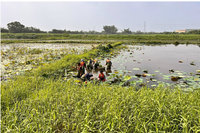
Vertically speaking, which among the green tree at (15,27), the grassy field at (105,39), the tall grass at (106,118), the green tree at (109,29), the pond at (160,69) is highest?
the green tree at (109,29)

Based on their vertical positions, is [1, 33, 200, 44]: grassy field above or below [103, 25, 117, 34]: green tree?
below

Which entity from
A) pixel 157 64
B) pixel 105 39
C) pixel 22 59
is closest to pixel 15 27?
pixel 105 39

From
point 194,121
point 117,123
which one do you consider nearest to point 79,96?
point 117,123

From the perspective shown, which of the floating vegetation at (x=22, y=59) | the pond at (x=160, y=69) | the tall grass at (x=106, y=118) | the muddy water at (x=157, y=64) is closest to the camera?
the tall grass at (x=106, y=118)

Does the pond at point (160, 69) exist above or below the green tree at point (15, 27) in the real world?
below

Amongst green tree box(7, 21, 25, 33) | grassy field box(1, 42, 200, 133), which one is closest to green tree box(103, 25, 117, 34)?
Result: green tree box(7, 21, 25, 33)

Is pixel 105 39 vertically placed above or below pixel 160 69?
above

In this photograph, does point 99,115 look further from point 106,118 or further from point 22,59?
point 22,59

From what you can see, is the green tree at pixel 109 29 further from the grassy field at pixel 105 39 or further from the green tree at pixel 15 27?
the grassy field at pixel 105 39

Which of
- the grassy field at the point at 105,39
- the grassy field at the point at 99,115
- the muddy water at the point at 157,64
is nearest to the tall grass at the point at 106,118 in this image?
the grassy field at the point at 99,115

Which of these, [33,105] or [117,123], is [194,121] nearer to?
[117,123]

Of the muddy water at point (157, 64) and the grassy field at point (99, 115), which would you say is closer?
the grassy field at point (99, 115)

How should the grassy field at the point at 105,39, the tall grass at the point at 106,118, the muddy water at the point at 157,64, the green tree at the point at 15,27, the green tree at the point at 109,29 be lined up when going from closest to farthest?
1. the tall grass at the point at 106,118
2. the muddy water at the point at 157,64
3. the grassy field at the point at 105,39
4. the green tree at the point at 15,27
5. the green tree at the point at 109,29

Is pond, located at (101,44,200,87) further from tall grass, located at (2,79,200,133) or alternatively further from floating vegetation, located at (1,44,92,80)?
floating vegetation, located at (1,44,92,80)
